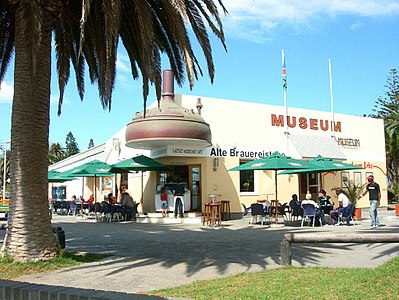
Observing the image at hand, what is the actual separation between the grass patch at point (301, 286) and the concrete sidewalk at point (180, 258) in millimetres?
769

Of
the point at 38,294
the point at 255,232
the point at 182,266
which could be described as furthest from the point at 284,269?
the point at 255,232

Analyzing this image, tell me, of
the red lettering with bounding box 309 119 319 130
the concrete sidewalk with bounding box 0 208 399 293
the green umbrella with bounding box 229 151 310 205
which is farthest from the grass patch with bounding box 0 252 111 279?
the red lettering with bounding box 309 119 319 130

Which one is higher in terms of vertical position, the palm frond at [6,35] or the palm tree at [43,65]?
the palm frond at [6,35]

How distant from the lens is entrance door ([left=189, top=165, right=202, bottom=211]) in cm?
2277

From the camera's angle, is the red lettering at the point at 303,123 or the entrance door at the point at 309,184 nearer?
the red lettering at the point at 303,123

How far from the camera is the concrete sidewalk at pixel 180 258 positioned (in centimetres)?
747

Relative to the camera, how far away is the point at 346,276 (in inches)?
262

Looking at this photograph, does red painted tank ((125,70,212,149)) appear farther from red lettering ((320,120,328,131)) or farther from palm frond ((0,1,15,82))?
red lettering ((320,120,328,131))

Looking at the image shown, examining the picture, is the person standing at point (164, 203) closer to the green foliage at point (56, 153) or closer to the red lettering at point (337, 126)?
the red lettering at point (337, 126)

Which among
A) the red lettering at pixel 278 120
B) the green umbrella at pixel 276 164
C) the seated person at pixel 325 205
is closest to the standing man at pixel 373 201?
the seated person at pixel 325 205

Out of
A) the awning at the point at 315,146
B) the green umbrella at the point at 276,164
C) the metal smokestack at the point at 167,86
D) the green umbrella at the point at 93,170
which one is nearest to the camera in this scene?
the green umbrella at the point at 276,164

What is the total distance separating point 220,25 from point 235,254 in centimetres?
491

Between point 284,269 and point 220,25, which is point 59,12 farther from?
point 284,269

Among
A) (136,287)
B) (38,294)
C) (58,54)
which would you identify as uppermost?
(58,54)
